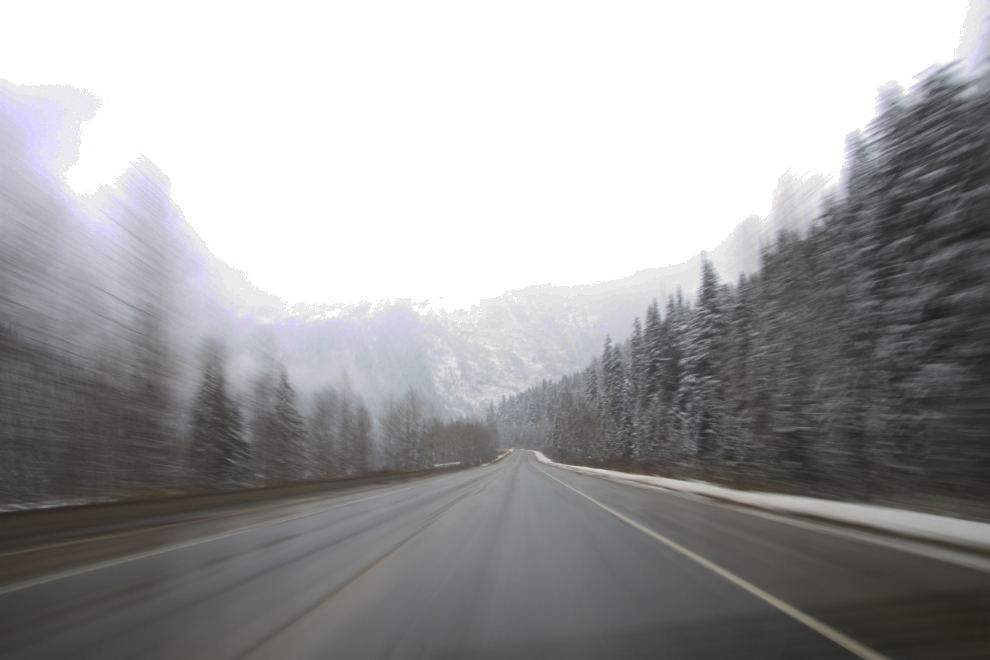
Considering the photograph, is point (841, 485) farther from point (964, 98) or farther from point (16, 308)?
point (16, 308)

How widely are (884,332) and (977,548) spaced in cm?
1269

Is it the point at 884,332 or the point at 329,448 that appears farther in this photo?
the point at 329,448

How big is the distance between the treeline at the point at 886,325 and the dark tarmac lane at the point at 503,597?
8623 mm

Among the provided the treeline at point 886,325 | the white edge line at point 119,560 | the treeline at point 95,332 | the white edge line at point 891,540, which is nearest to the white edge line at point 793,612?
the white edge line at point 891,540

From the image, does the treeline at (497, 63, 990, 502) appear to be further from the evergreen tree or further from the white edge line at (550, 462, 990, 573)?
the evergreen tree

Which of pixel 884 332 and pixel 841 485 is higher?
pixel 884 332

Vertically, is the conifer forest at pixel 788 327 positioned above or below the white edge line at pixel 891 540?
above

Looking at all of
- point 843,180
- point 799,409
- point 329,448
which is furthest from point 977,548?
point 329,448

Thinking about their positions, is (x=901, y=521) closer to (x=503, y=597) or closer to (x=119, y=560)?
(x=503, y=597)

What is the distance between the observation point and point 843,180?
20.9m

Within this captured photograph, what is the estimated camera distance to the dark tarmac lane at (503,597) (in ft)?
11.9

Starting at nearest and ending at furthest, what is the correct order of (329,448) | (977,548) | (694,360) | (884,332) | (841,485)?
(977,548)
(884,332)
(841,485)
(694,360)
(329,448)

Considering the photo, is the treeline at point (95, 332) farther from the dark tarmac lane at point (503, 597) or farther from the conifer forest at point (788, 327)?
the dark tarmac lane at point (503, 597)

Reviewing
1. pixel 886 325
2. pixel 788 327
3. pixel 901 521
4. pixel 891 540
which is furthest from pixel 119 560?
pixel 788 327
